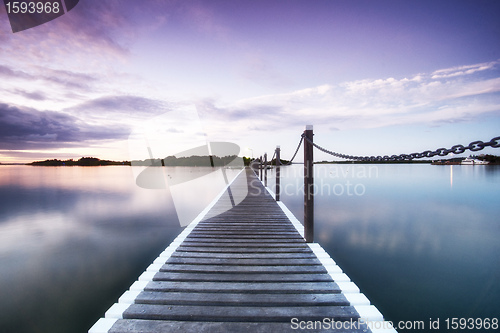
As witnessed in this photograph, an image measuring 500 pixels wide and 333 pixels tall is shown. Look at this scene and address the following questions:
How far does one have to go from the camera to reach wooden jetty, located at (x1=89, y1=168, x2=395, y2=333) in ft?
6.98

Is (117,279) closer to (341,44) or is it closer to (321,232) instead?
(321,232)

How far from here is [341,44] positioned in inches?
644

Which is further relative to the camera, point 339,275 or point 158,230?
point 158,230

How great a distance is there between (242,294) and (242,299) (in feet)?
0.33

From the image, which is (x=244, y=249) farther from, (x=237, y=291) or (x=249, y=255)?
(x=237, y=291)

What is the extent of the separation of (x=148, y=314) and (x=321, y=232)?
24.5 ft

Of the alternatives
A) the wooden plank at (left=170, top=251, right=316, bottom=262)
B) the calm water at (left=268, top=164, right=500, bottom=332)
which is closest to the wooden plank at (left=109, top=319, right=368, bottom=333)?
the wooden plank at (left=170, top=251, right=316, bottom=262)

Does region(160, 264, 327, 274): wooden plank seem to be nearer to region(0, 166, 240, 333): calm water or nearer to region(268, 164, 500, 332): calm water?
region(0, 166, 240, 333): calm water

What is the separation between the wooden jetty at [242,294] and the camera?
6.98 feet

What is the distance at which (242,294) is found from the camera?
Result: 2512 mm

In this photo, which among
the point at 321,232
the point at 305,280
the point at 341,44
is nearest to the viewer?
the point at 305,280

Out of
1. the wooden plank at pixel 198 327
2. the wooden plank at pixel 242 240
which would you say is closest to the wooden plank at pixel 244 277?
the wooden plank at pixel 198 327

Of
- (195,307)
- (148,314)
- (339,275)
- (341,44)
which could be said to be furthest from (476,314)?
(341,44)

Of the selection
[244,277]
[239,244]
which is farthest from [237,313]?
[239,244]
